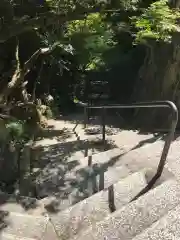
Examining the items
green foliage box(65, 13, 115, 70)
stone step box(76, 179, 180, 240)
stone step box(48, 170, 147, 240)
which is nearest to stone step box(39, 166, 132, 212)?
stone step box(48, 170, 147, 240)

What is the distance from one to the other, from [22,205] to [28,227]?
83cm

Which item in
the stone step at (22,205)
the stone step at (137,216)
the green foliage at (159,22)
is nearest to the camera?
the stone step at (137,216)

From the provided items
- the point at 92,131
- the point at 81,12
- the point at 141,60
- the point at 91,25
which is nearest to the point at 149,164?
the point at 81,12

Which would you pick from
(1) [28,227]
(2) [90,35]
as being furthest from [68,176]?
(2) [90,35]

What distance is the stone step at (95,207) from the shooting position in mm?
3409

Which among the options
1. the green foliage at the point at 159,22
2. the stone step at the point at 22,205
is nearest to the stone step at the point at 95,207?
the stone step at the point at 22,205

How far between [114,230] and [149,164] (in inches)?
72.4

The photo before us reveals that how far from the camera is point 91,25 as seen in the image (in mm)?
10938

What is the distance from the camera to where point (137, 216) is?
3.22m

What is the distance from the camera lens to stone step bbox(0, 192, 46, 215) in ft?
13.3

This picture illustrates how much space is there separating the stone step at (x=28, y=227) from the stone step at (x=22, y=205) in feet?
1.24

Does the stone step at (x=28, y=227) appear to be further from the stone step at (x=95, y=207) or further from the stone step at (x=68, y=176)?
the stone step at (x=68, y=176)

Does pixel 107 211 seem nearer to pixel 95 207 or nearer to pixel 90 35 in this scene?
pixel 95 207

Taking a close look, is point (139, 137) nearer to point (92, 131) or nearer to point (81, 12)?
point (92, 131)
